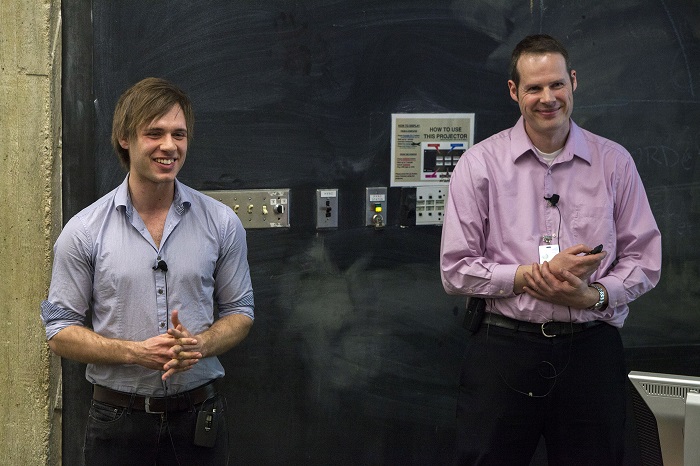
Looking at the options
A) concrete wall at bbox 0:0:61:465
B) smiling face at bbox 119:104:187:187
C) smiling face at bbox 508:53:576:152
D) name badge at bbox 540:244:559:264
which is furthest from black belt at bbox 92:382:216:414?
smiling face at bbox 508:53:576:152

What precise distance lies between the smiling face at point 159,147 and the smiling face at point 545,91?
47.3 inches

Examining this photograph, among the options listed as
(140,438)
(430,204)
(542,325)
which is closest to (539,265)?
(542,325)

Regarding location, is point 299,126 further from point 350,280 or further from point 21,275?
point 21,275

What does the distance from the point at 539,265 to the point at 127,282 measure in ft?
4.38

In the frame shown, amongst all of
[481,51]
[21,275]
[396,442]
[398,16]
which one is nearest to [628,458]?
[396,442]

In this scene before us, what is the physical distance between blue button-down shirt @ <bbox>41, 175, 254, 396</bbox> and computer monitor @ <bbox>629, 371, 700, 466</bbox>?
1.46 meters

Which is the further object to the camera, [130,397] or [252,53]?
[252,53]

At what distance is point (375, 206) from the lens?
420cm

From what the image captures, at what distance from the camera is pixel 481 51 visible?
425 centimetres

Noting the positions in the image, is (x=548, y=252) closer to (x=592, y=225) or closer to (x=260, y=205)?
(x=592, y=225)

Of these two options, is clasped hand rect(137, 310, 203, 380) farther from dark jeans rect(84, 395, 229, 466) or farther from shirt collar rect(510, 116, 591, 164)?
shirt collar rect(510, 116, 591, 164)

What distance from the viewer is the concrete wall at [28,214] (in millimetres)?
3762

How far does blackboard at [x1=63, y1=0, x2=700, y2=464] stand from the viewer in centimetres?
391

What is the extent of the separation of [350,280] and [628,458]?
151 centimetres
